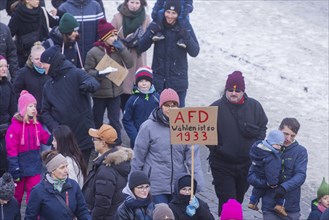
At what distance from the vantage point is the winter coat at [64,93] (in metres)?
13.0

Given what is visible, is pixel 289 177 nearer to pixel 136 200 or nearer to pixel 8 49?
pixel 136 200

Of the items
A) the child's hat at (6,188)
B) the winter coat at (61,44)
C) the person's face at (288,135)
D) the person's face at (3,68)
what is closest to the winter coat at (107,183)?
the child's hat at (6,188)

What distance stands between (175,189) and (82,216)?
97cm

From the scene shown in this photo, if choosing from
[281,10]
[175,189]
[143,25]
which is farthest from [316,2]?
[175,189]

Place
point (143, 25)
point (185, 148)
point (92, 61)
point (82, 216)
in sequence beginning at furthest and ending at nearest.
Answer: point (143, 25) → point (92, 61) → point (185, 148) → point (82, 216)

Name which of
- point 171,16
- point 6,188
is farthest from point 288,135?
point 6,188

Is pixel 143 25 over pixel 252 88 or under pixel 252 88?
over

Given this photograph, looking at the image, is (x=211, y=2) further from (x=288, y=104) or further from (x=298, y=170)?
(x=298, y=170)

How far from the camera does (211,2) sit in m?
22.8

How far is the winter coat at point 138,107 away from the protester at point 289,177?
1.91 m

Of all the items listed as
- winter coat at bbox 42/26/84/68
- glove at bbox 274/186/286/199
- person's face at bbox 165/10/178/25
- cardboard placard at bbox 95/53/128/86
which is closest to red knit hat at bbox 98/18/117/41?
cardboard placard at bbox 95/53/128/86

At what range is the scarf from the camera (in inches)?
599

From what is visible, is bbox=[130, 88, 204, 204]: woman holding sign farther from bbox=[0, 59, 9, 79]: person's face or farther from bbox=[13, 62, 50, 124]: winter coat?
bbox=[13, 62, 50, 124]: winter coat

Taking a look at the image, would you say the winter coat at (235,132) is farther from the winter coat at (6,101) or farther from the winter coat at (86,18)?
the winter coat at (86,18)
